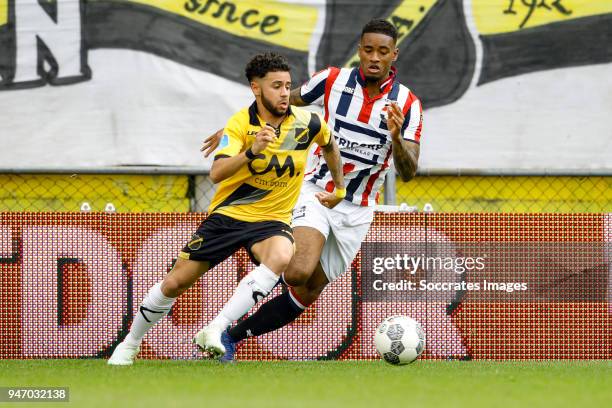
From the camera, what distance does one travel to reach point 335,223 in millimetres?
8055

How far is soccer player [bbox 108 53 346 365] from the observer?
7.15 meters

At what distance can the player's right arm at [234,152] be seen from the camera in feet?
21.9

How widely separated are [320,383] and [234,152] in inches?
61.2

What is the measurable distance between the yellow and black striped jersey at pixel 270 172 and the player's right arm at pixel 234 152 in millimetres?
117

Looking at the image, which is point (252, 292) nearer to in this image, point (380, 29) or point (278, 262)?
point (278, 262)

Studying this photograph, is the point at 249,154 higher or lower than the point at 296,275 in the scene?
higher

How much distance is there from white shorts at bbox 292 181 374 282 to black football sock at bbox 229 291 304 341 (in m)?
0.36

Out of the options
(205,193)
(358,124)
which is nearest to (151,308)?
(358,124)

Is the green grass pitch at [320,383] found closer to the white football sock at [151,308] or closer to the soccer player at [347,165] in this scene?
the white football sock at [151,308]

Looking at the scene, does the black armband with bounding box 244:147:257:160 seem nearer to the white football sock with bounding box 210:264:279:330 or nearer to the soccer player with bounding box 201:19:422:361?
the white football sock with bounding box 210:264:279:330

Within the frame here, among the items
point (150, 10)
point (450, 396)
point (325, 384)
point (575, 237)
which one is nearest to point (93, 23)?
point (150, 10)

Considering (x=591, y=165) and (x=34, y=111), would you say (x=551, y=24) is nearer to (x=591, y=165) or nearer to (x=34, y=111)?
(x=591, y=165)

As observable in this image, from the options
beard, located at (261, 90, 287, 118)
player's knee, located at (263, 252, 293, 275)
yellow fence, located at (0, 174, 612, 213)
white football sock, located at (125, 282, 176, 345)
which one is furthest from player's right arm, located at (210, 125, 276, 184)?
yellow fence, located at (0, 174, 612, 213)

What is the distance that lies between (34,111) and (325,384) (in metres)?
5.71
